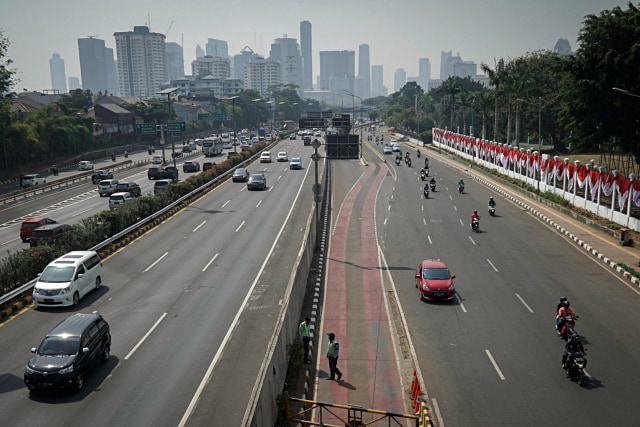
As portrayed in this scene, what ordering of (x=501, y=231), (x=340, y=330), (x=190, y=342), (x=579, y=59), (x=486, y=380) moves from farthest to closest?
(x=579, y=59)
(x=501, y=231)
(x=340, y=330)
(x=190, y=342)
(x=486, y=380)

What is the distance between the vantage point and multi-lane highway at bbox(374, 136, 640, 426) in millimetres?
16500

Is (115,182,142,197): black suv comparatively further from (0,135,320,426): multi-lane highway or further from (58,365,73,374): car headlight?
(58,365,73,374): car headlight

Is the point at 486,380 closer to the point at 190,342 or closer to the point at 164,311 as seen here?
the point at 190,342

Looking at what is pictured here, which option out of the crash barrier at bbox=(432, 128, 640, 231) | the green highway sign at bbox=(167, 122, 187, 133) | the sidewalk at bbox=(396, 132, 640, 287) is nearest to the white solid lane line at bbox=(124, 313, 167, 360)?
the sidewalk at bbox=(396, 132, 640, 287)

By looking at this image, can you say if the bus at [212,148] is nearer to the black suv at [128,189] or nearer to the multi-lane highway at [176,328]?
the black suv at [128,189]

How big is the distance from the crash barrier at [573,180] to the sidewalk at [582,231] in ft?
5.01

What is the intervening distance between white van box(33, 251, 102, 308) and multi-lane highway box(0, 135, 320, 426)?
503mm

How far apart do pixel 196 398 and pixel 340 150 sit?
32.1m

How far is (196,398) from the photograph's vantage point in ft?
54.3

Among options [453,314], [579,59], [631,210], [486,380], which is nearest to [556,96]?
[579,59]

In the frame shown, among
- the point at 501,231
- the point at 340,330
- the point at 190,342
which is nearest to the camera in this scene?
the point at 190,342

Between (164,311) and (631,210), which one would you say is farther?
(631,210)

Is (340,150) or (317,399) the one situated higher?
(340,150)

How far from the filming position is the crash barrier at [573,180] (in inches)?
1503
